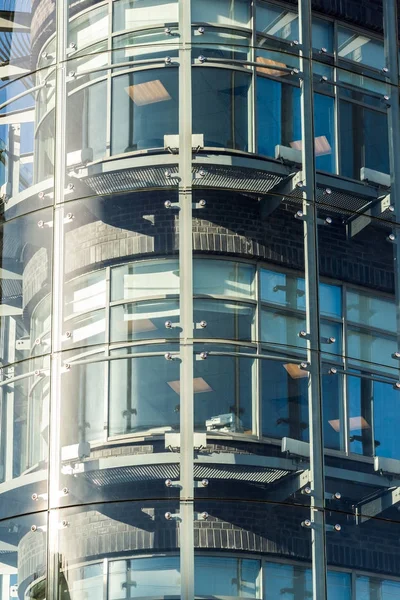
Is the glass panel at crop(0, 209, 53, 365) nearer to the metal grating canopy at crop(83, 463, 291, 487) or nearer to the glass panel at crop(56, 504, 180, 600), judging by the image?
the metal grating canopy at crop(83, 463, 291, 487)

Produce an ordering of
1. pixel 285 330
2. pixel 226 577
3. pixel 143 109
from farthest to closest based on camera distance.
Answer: pixel 143 109 → pixel 285 330 → pixel 226 577

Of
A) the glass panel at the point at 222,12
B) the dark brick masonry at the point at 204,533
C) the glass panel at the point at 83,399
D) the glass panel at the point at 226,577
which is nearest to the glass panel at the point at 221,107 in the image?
the glass panel at the point at 222,12

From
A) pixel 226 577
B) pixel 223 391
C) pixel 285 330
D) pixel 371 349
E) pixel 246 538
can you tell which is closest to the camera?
pixel 226 577

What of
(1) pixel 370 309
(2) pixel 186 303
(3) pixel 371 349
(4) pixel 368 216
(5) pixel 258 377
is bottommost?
(5) pixel 258 377

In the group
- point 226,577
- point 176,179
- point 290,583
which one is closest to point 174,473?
point 226,577

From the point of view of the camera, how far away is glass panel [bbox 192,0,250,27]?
1798cm

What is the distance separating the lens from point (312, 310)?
1730cm

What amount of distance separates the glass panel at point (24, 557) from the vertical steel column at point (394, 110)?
442 centimetres

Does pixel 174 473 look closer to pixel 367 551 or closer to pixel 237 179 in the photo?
pixel 367 551

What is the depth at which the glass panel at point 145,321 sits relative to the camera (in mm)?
16828

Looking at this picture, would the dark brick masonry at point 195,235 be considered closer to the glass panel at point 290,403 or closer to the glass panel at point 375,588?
the glass panel at point 290,403

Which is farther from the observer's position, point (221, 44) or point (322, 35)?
point (322, 35)

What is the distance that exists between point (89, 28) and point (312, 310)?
4128 mm

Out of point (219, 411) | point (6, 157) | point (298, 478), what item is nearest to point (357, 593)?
point (298, 478)
